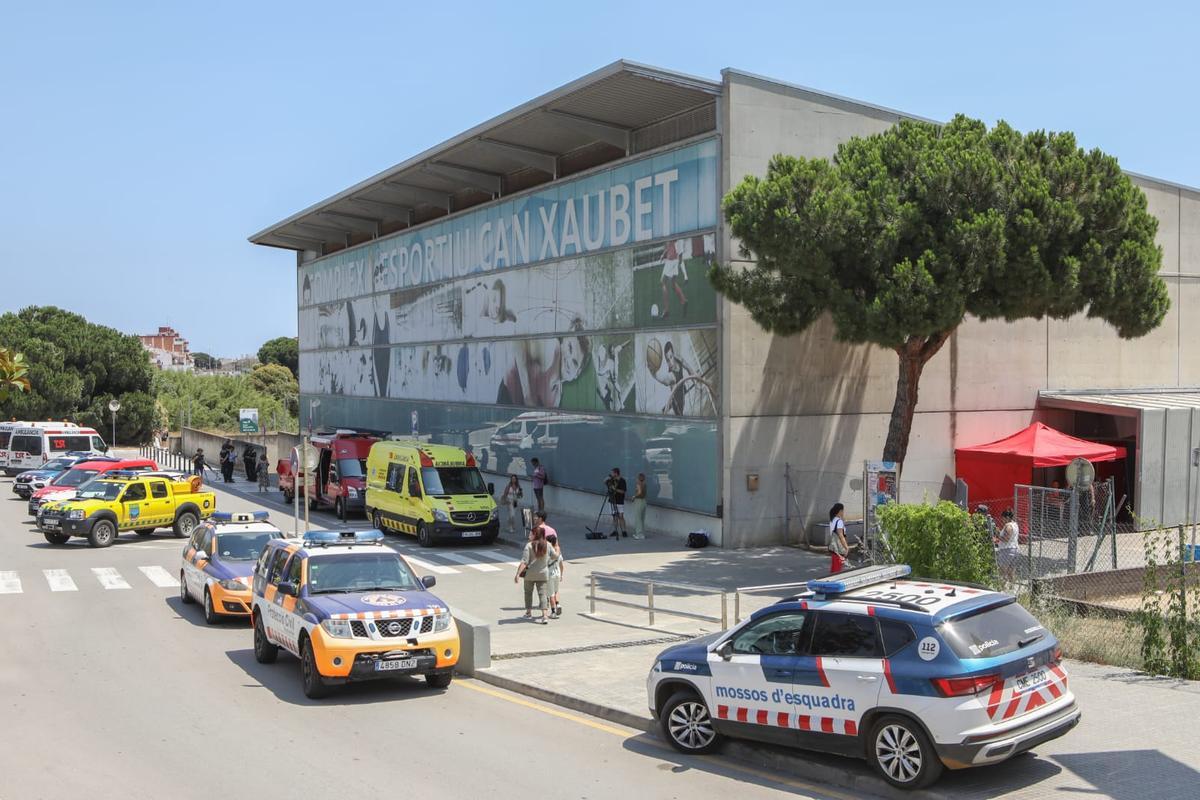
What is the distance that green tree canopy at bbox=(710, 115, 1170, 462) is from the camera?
21.3 metres

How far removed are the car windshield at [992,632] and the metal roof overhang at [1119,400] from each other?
22.5 metres

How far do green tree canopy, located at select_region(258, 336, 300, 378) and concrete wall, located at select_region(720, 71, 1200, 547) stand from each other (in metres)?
137

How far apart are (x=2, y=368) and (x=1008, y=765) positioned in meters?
70.3

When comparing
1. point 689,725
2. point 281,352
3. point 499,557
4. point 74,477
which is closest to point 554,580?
point 689,725

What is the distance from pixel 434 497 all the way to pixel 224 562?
32.1ft

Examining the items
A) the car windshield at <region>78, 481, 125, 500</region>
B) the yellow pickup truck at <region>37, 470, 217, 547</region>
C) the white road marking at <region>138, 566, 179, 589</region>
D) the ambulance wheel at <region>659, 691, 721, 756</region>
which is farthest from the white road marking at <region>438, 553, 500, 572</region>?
the ambulance wheel at <region>659, 691, 721, 756</region>

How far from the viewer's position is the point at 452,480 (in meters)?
28.5

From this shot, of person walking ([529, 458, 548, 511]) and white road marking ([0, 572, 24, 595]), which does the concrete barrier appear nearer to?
white road marking ([0, 572, 24, 595])

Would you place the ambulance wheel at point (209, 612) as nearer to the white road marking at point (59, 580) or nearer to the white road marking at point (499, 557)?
the white road marking at point (59, 580)

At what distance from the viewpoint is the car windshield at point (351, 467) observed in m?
33.7

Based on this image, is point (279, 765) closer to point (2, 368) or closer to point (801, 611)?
point (801, 611)

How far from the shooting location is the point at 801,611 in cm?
959

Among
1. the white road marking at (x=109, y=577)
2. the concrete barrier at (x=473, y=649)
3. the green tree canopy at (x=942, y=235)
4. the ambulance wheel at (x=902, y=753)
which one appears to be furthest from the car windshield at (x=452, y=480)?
the ambulance wheel at (x=902, y=753)

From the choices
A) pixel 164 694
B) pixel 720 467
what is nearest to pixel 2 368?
pixel 720 467
